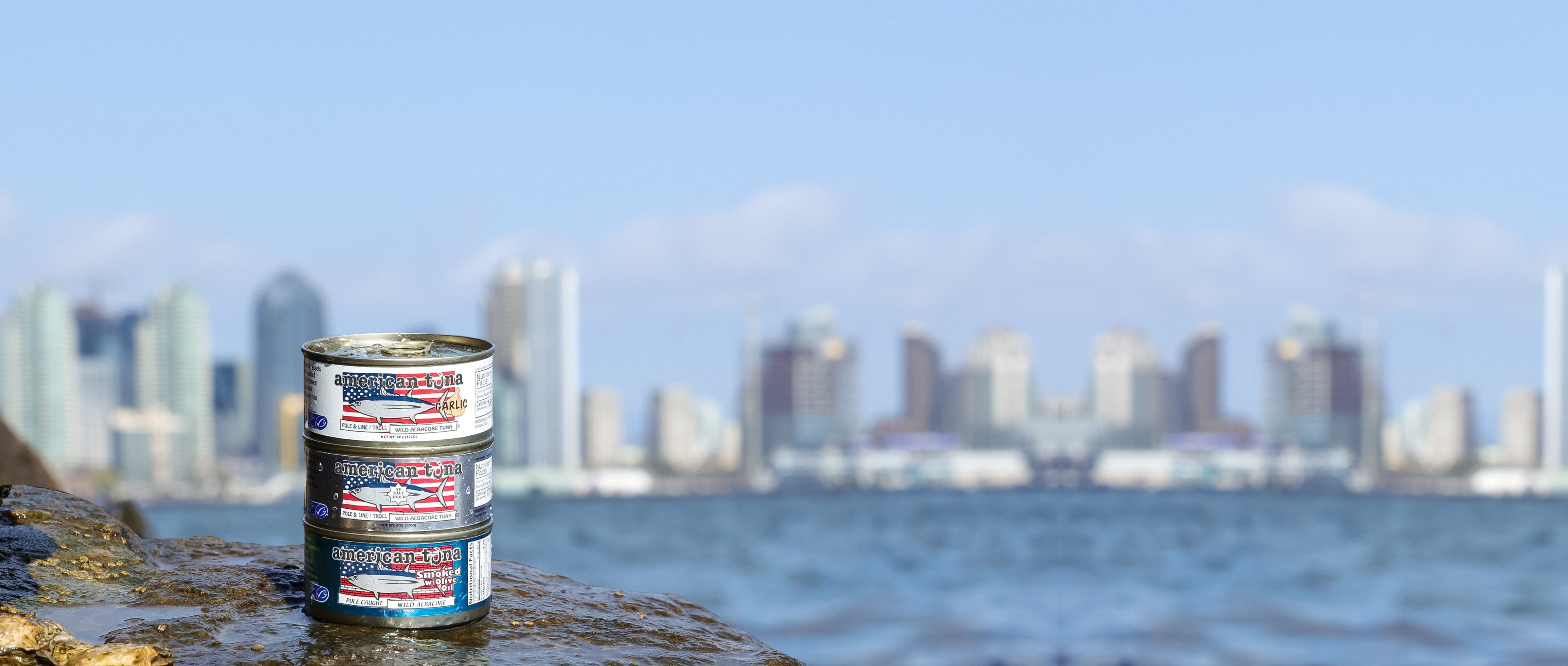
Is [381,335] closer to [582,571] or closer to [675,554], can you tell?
[582,571]

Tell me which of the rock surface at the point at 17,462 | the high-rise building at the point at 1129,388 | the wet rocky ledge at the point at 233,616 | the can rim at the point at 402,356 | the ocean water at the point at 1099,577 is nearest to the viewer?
the wet rocky ledge at the point at 233,616

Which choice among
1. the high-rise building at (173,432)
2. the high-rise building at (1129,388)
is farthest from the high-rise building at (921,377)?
the high-rise building at (173,432)

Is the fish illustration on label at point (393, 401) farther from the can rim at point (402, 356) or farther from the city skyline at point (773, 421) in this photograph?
the city skyline at point (773, 421)

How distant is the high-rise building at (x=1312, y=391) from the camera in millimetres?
178750

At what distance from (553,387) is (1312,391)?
358 feet

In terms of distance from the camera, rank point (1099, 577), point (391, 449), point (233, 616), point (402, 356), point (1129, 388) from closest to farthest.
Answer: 1. point (391, 449)
2. point (233, 616)
3. point (402, 356)
4. point (1099, 577)
5. point (1129, 388)

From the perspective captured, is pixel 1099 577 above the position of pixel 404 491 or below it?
below

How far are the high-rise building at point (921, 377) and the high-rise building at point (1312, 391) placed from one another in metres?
56.8

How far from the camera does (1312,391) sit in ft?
590

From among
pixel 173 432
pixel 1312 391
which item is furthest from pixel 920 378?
pixel 173 432

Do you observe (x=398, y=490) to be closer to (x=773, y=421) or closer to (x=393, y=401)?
(x=393, y=401)

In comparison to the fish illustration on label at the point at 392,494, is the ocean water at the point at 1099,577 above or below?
below

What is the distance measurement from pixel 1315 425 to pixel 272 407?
157 metres

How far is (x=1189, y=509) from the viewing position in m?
124
